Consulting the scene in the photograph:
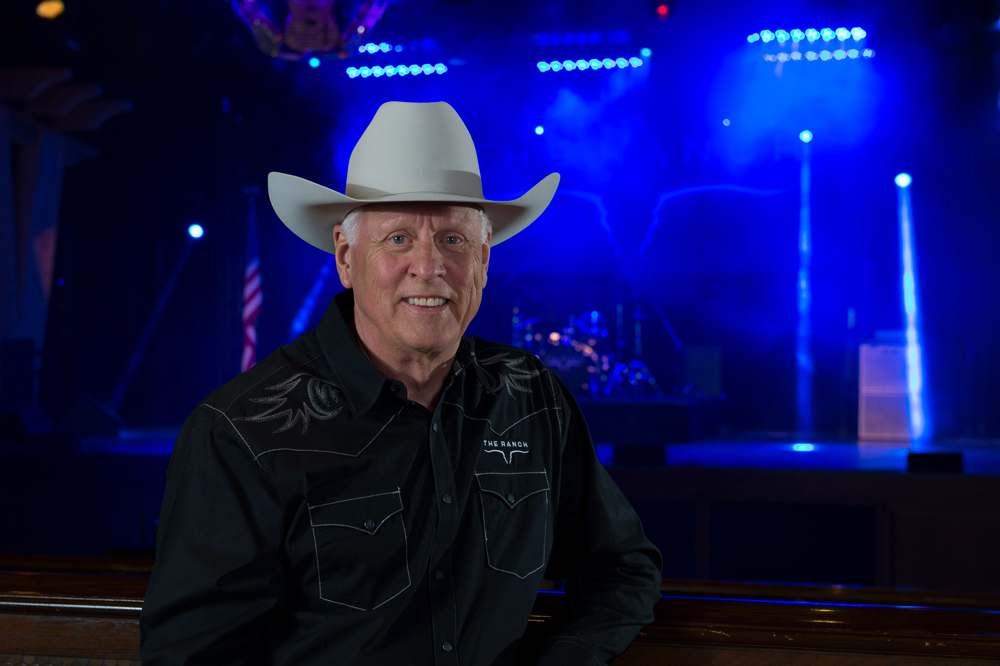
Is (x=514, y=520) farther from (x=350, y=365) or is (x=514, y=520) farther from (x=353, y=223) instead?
(x=353, y=223)

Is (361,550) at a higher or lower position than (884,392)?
higher

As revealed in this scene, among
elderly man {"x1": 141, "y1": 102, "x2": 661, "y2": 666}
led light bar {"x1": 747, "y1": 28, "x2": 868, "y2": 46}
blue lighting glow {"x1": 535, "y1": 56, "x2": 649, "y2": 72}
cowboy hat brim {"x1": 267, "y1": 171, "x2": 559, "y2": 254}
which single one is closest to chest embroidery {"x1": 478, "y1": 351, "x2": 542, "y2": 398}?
elderly man {"x1": 141, "y1": 102, "x2": 661, "y2": 666}

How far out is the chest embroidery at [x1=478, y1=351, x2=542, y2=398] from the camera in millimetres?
1347

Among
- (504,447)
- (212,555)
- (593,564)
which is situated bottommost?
(593,564)

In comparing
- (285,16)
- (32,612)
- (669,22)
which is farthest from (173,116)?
(32,612)

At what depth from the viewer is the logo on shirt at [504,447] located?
1266 mm

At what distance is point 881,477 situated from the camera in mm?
4270

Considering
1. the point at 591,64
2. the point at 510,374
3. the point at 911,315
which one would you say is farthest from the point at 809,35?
the point at 510,374

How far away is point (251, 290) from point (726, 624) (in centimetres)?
691

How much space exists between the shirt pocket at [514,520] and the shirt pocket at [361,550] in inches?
5.6

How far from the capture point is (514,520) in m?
1.24

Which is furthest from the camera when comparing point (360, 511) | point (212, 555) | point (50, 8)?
point (50, 8)

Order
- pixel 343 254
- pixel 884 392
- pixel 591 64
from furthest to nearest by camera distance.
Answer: pixel 591 64
pixel 884 392
pixel 343 254

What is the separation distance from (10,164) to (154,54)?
73.6 inches
